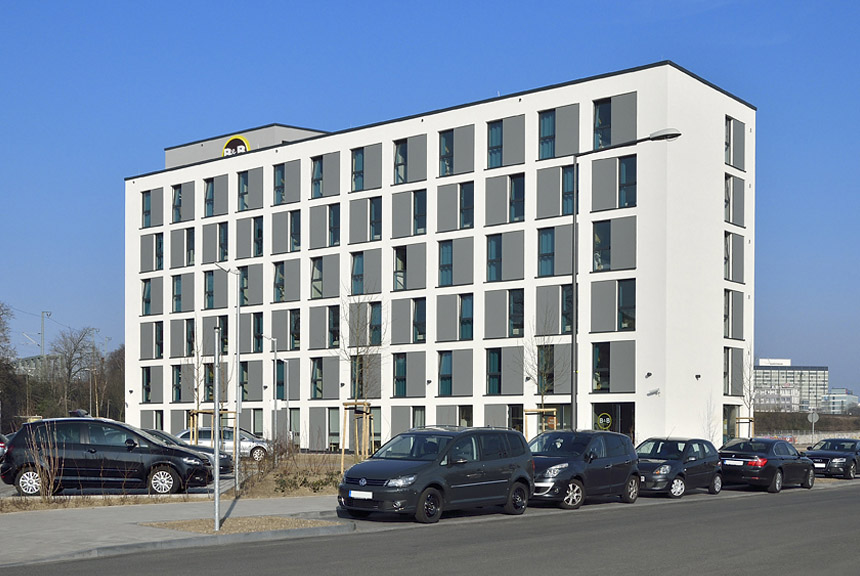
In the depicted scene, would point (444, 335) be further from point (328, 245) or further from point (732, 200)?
point (732, 200)

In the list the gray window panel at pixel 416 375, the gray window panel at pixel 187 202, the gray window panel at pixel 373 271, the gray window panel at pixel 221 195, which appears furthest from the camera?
the gray window panel at pixel 187 202

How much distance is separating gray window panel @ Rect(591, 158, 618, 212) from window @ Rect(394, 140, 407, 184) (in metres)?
12.3

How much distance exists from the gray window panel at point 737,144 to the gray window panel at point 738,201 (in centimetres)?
93

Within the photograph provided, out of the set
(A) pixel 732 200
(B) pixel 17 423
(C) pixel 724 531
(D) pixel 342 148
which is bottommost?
(B) pixel 17 423

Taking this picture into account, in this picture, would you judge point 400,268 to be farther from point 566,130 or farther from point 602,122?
point 602,122

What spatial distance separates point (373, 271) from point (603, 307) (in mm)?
14913

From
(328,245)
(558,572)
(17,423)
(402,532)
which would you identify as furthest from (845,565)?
(17,423)

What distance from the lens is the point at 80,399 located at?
10656 centimetres

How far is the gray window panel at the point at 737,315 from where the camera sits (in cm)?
5516

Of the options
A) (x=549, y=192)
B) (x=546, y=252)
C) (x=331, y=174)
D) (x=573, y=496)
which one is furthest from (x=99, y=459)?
(x=331, y=174)

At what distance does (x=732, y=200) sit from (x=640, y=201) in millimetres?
6827

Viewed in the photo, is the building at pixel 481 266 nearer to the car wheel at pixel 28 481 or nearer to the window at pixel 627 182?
the window at pixel 627 182

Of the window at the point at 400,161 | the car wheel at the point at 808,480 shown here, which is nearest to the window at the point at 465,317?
the window at the point at 400,161

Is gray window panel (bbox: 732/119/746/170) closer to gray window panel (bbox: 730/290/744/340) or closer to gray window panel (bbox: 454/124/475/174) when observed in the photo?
gray window panel (bbox: 730/290/744/340)
